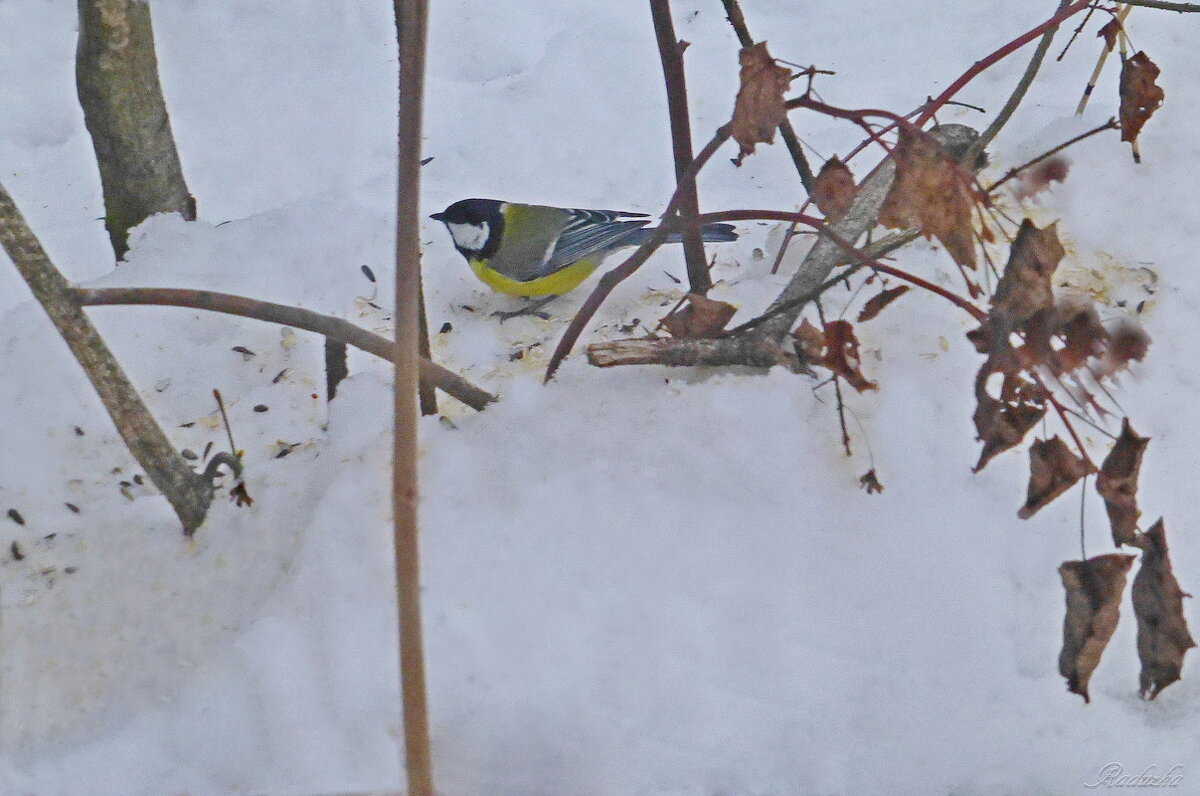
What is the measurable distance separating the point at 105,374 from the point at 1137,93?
5.14 feet

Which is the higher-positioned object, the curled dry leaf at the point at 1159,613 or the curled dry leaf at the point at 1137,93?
the curled dry leaf at the point at 1137,93

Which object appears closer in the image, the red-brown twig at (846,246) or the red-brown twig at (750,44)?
the red-brown twig at (846,246)

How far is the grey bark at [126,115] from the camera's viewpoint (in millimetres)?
2385

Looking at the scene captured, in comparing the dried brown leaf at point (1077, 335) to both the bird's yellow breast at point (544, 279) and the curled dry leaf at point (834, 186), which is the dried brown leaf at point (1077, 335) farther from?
the bird's yellow breast at point (544, 279)

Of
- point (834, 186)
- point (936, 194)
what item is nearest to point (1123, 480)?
point (936, 194)

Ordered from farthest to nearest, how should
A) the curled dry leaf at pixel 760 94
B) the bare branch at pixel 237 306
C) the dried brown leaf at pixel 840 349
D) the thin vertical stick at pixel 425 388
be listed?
the thin vertical stick at pixel 425 388
the bare branch at pixel 237 306
the dried brown leaf at pixel 840 349
the curled dry leaf at pixel 760 94

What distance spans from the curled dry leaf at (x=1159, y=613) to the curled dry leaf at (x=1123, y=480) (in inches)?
1.5

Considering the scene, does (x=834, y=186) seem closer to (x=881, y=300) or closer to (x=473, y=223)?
(x=881, y=300)

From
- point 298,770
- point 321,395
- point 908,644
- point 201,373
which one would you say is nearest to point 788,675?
point 908,644

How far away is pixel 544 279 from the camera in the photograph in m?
2.81

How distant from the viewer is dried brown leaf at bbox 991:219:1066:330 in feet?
3.78

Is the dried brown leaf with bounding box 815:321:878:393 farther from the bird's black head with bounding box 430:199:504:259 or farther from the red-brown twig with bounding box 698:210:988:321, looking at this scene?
the bird's black head with bounding box 430:199:504:259

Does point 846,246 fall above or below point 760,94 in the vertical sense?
below

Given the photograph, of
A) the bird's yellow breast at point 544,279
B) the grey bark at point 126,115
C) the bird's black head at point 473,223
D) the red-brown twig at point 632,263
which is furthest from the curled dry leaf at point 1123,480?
the grey bark at point 126,115
